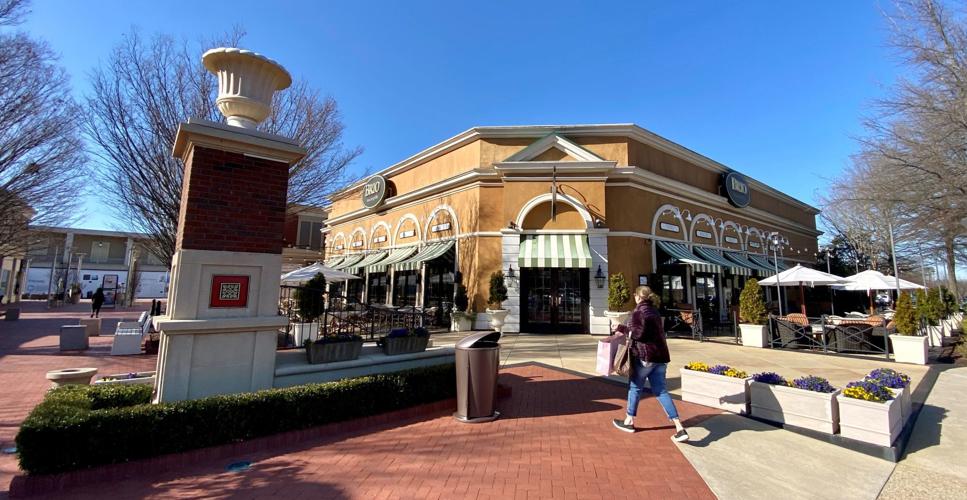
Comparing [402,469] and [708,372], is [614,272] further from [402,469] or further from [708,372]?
[402,469]

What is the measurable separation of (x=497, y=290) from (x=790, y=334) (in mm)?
9199

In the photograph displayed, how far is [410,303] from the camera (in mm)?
20609

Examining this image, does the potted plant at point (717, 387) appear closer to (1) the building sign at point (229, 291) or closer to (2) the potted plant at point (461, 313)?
(1) the building sign at point (229, 291)

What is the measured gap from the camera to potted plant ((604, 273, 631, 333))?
1496cm

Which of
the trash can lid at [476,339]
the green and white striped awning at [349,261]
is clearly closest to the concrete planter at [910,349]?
the trash can lid at [476,339]

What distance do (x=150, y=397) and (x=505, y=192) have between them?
13.4 meters

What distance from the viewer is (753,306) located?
12.9 metres

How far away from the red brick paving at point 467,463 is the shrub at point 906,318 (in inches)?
333

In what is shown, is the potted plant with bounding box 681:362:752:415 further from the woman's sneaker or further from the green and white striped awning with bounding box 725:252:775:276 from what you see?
the green and white striped awning with bounding box 725:252:775:276

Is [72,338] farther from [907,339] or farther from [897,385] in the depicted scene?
[907,339]

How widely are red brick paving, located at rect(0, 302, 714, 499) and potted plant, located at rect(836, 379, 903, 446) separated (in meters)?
1.67

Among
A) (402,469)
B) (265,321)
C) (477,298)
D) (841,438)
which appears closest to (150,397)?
(265,321)

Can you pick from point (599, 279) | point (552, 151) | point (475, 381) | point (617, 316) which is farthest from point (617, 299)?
point (475, 381)

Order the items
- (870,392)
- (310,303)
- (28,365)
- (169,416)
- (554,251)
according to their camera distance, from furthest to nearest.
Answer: (554,251)
(28,365)
(310,303)
(870,392)
(169,416)
